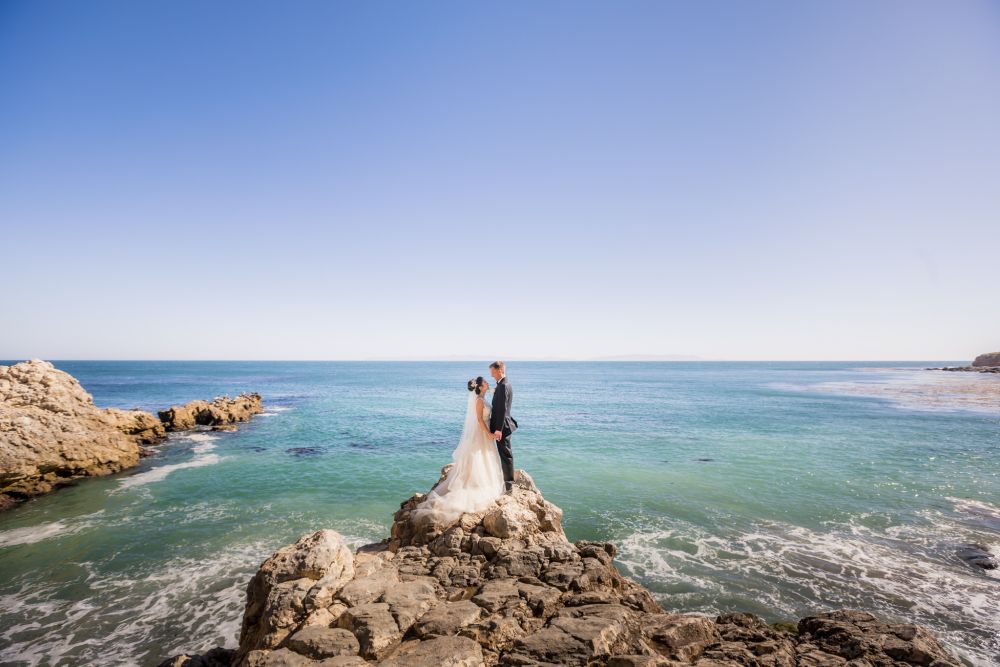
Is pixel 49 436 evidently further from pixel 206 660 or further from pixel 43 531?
pixel 206 660

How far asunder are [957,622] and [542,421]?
28.0m

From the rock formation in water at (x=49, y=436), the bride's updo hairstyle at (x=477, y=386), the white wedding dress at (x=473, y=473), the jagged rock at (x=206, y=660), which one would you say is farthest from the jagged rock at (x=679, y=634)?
the rock formation in water at (x=49, y=436)

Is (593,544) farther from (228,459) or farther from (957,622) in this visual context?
(228,459)

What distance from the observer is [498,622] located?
17.0 feet

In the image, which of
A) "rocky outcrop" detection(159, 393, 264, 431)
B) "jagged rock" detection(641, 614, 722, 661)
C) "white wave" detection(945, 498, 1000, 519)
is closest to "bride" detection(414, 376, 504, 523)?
"jagged rock" detection(641, 614, 722, 661)

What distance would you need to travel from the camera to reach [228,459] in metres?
22.9

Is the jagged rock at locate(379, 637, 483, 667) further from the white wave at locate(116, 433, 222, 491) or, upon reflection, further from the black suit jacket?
the white wave at locate(116, 433, 222, 491)

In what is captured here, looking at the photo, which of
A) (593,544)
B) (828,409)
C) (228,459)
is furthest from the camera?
(828,409)

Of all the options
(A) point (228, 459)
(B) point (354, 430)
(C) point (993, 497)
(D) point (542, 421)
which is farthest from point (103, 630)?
(D) point (542, 421)

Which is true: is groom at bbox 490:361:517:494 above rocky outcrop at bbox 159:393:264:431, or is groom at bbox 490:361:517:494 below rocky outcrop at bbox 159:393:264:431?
above

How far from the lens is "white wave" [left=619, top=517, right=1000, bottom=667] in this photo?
8688 millimetres

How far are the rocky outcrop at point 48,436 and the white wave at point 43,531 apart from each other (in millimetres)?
3547

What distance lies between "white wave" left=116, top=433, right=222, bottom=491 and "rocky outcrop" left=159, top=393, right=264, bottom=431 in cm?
375

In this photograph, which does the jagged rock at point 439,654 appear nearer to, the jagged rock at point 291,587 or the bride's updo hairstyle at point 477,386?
the jagged rock at point 291,587
